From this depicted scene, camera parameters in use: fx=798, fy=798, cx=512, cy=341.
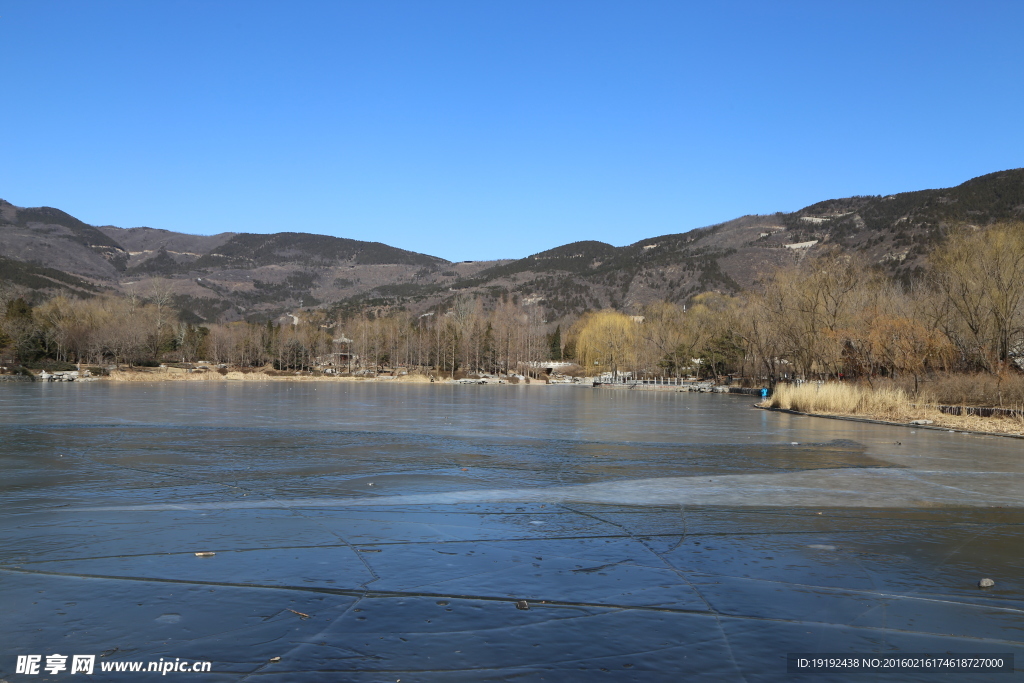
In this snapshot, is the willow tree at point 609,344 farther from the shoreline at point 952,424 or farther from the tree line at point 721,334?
the shoreline at point 952,424

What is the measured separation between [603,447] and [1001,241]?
27293 mm

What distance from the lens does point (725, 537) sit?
8961mm

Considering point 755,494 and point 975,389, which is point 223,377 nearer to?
point 975,389

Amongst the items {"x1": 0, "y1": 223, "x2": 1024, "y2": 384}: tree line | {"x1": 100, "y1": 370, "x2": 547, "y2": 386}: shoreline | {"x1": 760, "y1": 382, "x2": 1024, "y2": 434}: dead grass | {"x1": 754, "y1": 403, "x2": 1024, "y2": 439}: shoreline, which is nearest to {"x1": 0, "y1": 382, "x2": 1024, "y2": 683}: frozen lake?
{"x1": 754, "y1": 403, "x2": 1024, "y2": 439}: shoreline

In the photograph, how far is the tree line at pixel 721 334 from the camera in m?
35.7

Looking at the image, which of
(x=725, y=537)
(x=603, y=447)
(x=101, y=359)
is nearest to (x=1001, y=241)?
(x=603, y=447)

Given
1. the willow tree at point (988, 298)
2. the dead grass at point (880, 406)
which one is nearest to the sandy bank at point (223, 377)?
the dead grass at point (880, 406)

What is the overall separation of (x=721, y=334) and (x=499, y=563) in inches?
3356

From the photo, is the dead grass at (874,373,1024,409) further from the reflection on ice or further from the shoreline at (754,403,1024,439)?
the reflection on ice

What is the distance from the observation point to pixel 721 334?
89.5 m

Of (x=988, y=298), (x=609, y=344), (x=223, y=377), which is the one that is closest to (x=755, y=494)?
(x=988, y=298)

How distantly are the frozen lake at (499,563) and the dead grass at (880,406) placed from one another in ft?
33.0

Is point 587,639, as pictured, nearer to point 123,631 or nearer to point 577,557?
point 577,557

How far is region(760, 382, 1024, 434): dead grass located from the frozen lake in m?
10.1
